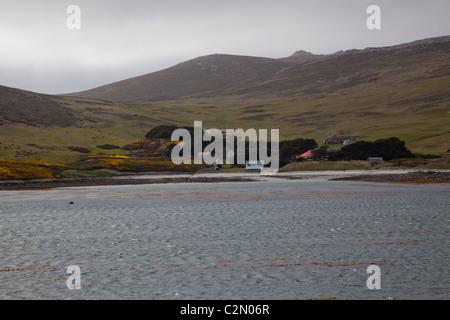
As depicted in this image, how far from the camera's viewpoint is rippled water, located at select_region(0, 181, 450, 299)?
56.1ft

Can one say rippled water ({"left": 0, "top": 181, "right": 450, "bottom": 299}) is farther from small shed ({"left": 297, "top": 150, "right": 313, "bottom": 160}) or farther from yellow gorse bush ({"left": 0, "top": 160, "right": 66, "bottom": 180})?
small shed ({"left": 297, "top": 150, "right": 313, "bottom": 160})

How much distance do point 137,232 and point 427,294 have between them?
1823 cm

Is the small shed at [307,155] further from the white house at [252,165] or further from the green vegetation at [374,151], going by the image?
the white house at [252,165]

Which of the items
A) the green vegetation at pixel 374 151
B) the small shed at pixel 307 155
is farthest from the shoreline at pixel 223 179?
the small shed at pixel 307 155

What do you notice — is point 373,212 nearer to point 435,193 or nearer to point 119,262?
point 435,193

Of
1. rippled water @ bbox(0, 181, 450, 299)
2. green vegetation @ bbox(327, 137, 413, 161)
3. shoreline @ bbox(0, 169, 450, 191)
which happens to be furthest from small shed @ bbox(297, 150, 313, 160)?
rippled water @ bbox(0, 181, 450, 299)

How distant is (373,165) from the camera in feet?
294

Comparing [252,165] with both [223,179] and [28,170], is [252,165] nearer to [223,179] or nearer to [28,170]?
[223,179]

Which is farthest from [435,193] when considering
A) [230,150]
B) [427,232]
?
[230,150]

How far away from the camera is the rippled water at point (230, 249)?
17.1m

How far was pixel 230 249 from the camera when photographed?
2380 centimetres

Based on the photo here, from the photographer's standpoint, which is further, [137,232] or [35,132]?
[35,132]

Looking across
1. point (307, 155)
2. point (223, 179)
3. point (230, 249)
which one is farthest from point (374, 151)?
point (230, 249)

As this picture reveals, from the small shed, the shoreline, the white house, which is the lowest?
the shoreline
